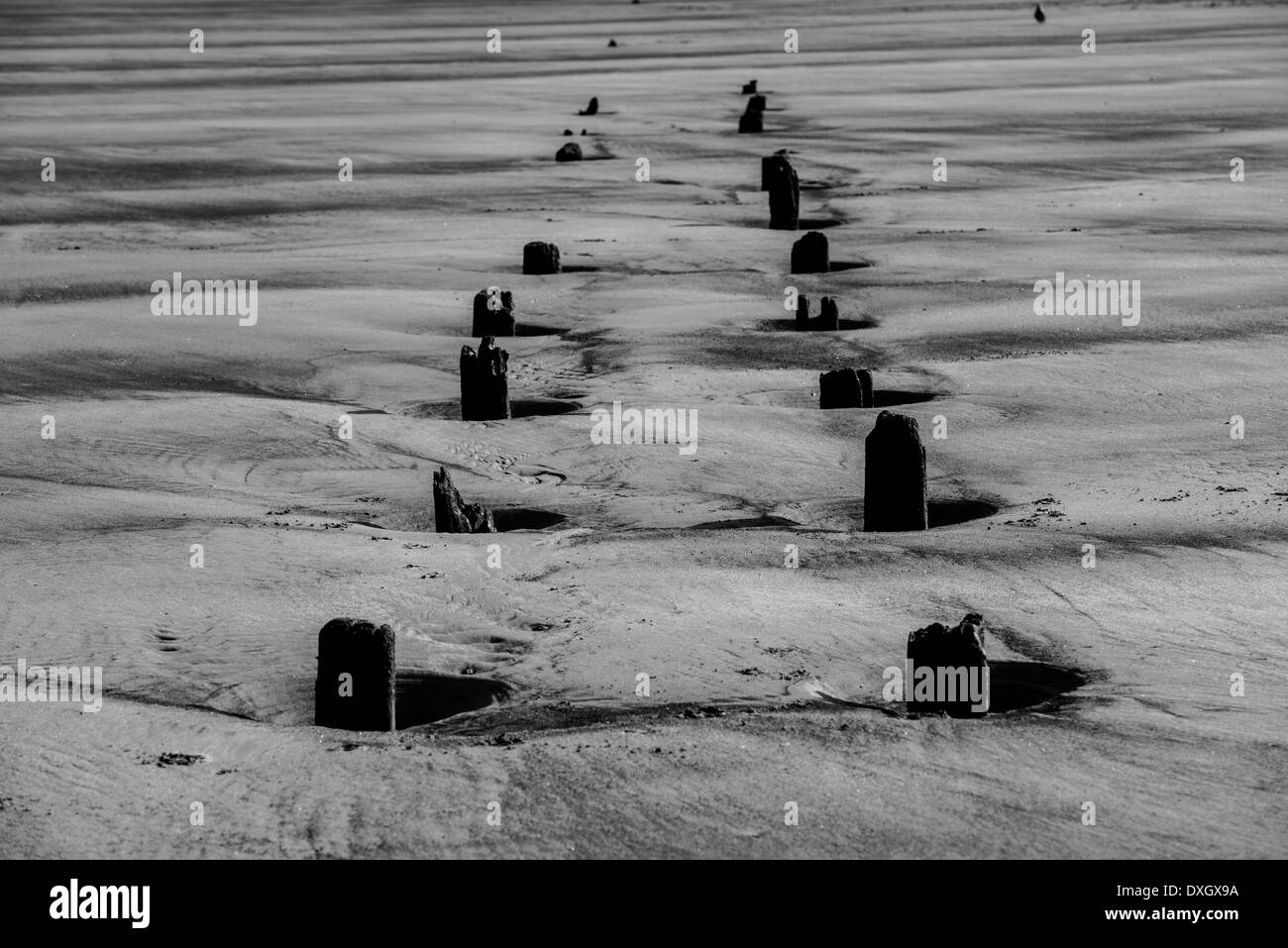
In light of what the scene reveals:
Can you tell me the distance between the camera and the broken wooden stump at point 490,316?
38.6ft

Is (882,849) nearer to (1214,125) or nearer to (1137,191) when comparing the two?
(1137,191)

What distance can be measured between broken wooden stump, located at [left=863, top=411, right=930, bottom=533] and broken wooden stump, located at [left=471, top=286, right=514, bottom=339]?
4.51 m

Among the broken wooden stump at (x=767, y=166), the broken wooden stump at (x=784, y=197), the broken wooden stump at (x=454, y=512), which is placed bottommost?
the broken wooden stump at (x=454, y=512)

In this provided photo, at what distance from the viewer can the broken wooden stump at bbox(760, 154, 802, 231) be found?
15.8 meters

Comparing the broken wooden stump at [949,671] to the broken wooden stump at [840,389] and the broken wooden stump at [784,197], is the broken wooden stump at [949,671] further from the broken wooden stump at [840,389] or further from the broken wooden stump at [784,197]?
the broken wooden stump at [784,197]

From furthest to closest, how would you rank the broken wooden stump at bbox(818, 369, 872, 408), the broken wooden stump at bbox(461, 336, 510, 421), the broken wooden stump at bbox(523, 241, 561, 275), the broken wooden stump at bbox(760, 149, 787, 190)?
Result: the broken wooden stump at bbox(760, 149, 787, 190) < the broken wooden stump at bbox(523, 241, 561, 275) < the broken wooden stump at bbox(818, 369, 872, 408) < the broken wooden stump at bbox(461, 336, 510, 421)

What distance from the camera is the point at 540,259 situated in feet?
45.1

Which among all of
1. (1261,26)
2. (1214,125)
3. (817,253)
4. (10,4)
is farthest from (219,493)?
(10,4)

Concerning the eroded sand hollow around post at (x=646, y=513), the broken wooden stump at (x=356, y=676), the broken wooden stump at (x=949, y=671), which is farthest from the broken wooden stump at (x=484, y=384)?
the broken wooden stump at (x=949, y=671)

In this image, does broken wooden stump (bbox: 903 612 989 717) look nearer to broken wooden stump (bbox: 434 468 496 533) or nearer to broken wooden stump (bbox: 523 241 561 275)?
broken wooden stump (bbox: 434 468 496 533)

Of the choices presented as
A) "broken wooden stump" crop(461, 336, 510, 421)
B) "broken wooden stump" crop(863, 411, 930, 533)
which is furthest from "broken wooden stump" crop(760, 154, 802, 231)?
"broken wooden stump" crop(863, 411, 930, 533)

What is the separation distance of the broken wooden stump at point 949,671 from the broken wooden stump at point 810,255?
8.20 meters

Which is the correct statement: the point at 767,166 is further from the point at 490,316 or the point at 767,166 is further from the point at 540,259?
the point at 490,316

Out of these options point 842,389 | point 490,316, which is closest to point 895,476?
point 842,389
